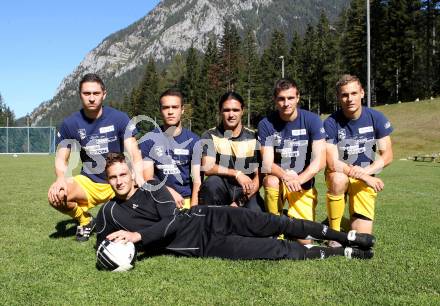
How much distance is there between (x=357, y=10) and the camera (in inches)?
2434

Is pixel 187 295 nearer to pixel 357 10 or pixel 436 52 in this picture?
pixel 436 52

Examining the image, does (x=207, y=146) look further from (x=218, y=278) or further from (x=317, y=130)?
(x=218, y=278)

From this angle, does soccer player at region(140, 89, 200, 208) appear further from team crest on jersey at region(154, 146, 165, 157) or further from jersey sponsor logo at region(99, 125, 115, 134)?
jersey sponsor logo at region(99, 125, 115, 134)

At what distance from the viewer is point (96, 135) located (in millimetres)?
5883

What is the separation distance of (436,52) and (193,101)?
36.9 meters

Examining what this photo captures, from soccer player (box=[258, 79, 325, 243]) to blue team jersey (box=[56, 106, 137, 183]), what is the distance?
1.89 m

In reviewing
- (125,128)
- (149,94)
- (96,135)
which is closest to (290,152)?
(125,128)

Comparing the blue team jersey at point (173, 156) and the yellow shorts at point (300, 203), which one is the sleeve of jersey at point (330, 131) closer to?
the yellow shorts at point (300, 203)

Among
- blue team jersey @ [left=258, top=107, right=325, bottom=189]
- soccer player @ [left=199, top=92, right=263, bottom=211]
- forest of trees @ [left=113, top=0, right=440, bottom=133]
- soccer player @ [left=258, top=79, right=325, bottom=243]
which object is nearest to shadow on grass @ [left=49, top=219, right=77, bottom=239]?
soccer player @ [left=199, top=92, right=263, bottom=211]

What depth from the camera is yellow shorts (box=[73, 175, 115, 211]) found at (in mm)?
5785

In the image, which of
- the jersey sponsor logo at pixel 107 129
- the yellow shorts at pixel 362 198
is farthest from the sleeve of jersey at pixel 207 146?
the yellow shorts at pixel 362 198

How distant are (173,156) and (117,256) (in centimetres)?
194

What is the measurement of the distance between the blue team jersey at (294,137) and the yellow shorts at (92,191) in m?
2.18

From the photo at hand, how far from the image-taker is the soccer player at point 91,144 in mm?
5680
